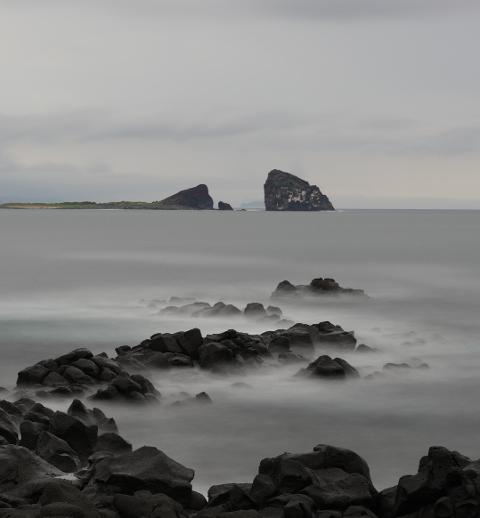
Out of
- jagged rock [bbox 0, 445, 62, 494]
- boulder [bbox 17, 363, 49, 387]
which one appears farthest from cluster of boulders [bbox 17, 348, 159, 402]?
jagged rock [bbox 0, 445, 62, 494]

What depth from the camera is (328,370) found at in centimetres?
1967

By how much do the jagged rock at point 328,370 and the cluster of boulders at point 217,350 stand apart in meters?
1.25

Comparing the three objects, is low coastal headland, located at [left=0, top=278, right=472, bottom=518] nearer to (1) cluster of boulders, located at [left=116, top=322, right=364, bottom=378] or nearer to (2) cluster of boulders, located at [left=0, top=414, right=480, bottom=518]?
(2) cluster of boulders, located at [left=0, top=414, right=480, bottom=518]

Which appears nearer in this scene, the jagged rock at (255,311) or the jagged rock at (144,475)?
the jagged rock at (144,475)

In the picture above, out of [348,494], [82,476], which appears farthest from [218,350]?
[348,494]

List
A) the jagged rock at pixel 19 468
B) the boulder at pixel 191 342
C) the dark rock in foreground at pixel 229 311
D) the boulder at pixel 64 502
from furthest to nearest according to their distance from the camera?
the dark rock in foreground at pixel 229 311 → the boulder at pixel 191 342 → the jagged rock at pixel 19 468 → the boulder at pixel 64 502

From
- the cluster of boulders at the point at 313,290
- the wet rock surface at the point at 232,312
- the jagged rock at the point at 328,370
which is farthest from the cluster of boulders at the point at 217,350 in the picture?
the cluster of boulders at the point at 313,290

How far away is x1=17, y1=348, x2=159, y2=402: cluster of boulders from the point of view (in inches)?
680

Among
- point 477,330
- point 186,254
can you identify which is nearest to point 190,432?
point 477,330

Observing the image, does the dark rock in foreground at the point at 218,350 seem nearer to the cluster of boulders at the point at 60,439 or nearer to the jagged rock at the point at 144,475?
the cluster of boulders at the point at 60,439

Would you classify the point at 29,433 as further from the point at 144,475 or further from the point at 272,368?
the point at 272,368

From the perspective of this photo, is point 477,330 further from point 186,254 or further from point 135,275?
point 186,254

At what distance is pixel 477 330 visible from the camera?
102 feet

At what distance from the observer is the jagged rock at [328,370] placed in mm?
19656
